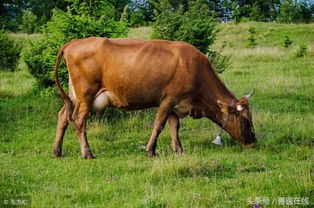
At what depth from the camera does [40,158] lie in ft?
31.6

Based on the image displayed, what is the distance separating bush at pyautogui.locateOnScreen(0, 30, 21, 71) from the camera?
20.3 meters

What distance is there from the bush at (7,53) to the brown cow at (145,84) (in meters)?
11.0

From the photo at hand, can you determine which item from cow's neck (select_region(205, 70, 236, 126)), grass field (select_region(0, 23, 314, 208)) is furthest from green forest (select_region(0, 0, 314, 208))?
cow's neck (select_region(205, 70, 236, 126))

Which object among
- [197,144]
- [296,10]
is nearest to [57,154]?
[197,144]

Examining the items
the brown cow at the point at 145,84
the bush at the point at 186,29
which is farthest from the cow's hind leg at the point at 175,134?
the bush at the point at 186,29

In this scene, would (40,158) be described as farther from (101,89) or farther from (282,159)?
(282,159)

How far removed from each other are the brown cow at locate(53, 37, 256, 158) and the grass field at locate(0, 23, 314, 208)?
2.06ft

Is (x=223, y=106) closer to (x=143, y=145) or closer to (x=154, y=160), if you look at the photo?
(x=143, y=145)

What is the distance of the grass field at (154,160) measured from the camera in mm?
6801

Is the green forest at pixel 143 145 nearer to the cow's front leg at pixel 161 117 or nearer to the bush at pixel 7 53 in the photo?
the bush at pixel 7 53

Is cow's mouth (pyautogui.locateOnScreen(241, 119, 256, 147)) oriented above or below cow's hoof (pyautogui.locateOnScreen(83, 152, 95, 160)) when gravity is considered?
above

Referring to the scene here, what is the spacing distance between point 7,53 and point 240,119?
13124 millimetres

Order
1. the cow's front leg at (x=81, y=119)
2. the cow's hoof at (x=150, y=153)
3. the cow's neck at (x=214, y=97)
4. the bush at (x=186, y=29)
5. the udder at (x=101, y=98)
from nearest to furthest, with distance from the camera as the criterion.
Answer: the cow's hoof at (x=150, y=153) → the cow's front leg at (x=81, y=119) → the udder at (x=101, y=98) → the cow's neck at (x=214, y=97) → the bush at (x=186, y=29)

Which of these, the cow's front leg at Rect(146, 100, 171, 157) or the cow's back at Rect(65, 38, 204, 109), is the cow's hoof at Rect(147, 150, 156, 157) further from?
the cow's back at Rect(65, 38, 204, 109)
